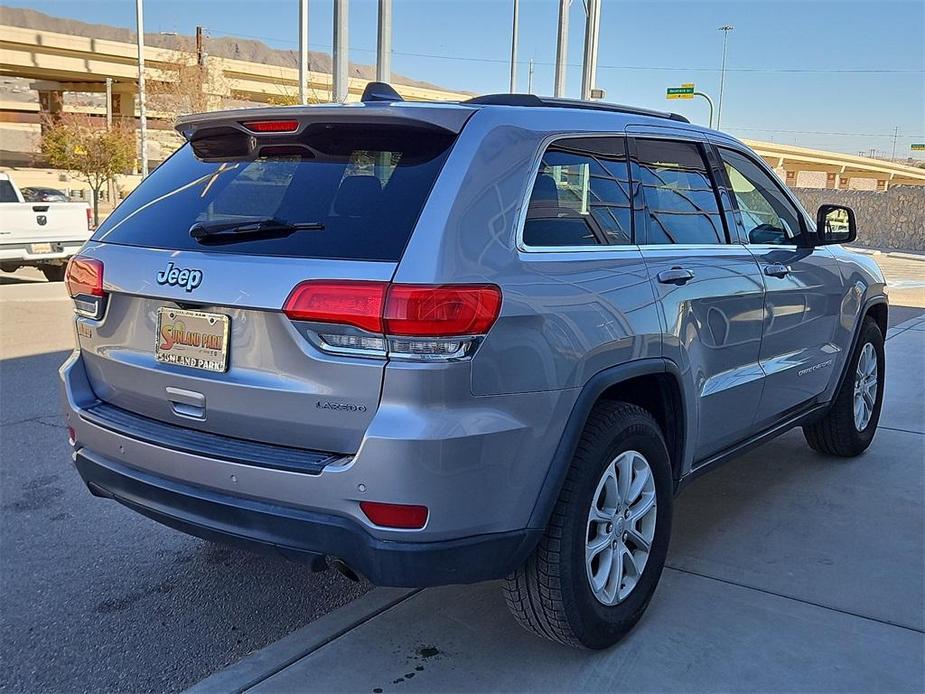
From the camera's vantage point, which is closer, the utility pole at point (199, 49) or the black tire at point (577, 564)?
the black tire at point (577, 564)

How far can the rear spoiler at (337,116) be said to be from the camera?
2842mm

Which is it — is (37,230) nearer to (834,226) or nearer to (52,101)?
(834,226)

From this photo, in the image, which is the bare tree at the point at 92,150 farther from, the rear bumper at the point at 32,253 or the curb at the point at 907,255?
the curb at the point at 907,255

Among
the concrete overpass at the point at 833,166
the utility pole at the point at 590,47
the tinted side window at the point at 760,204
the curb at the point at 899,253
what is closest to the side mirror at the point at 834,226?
the tinted side window at the point at 760,204

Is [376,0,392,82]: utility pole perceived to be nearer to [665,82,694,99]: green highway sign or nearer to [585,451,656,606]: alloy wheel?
[585,451,656,606]: alloy wheel

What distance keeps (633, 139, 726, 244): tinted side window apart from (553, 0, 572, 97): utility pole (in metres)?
12.0

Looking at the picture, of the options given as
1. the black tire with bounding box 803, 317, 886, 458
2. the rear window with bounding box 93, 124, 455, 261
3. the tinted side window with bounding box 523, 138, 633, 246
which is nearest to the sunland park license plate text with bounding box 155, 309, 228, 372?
the rear window with bounding box 93, 124, 455, 261

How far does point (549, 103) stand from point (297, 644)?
6.98 feet

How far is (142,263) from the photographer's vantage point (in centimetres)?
302

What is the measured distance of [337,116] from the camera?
294cm

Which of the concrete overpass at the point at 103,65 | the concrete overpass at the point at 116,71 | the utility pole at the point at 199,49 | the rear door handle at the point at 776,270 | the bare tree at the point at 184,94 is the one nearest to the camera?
the rear door handle at the point at 776,270

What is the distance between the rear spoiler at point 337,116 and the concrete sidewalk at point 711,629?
1772 millimetres

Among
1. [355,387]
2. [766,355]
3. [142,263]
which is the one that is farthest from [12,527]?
[766,355]

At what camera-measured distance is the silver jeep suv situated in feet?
8.45
